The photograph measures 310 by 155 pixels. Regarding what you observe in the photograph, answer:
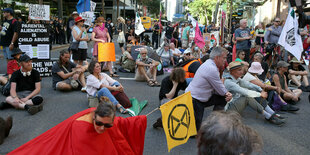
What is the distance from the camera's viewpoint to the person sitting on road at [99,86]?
17.9ft

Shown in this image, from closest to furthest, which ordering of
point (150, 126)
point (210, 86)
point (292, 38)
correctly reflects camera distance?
point (210, 86), point (150, 126), point (292, 38)

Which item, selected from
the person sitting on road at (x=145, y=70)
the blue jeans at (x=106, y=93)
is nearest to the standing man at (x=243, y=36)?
the person sitting on road at (x=145, y=70)

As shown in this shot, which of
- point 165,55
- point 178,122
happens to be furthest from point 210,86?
point 165,55

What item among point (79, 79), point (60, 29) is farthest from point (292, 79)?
point (60, 29)

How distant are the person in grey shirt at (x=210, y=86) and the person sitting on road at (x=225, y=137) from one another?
2.72 metres

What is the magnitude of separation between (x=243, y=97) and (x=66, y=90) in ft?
14.2

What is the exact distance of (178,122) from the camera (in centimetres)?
338

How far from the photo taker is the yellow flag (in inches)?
127

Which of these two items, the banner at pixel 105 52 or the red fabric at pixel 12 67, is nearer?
the red fabric at pixel 12 67

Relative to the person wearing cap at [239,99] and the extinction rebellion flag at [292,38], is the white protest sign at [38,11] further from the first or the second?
the extinction rebellion flag at [292,38]

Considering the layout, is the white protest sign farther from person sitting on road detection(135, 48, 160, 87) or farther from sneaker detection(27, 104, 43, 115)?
sneaker detection(27, 104, 43, 115)

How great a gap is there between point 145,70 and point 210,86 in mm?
4473

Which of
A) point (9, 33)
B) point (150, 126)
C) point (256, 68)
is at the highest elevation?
point (9, 33)

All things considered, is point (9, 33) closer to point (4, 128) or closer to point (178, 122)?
point (4, 128)
